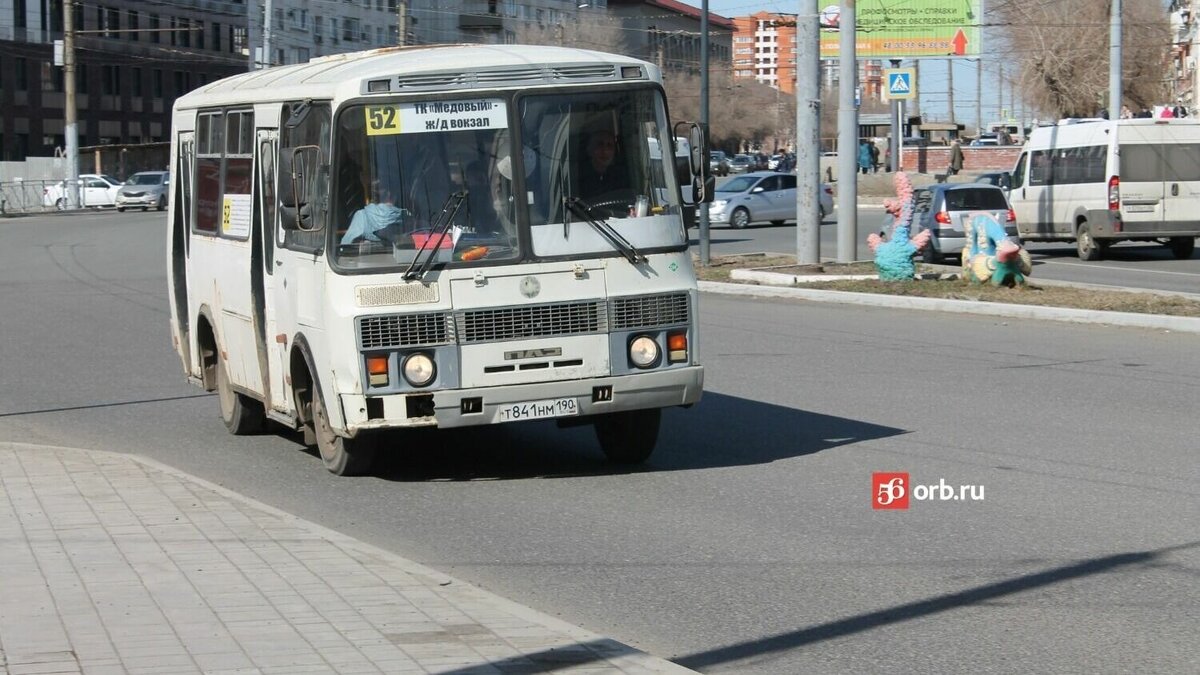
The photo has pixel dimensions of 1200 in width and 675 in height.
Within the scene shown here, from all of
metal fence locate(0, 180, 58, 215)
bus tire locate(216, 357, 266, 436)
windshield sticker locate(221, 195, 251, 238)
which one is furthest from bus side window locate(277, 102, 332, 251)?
metal fence locate(0, 180, 58, 215)

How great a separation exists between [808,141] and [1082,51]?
44060mm

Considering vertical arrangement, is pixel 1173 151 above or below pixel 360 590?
above

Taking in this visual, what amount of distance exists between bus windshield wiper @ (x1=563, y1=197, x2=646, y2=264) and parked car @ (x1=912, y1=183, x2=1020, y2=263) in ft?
69.9

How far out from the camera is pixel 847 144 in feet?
92.6

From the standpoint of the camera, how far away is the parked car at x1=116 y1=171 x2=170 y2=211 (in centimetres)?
6806

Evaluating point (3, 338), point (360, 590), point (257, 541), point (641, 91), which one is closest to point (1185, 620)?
point (360, 590)

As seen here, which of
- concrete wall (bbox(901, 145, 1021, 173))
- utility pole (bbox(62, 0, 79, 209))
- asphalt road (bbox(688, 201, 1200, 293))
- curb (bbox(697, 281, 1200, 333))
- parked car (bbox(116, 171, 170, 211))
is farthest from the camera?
concrete wall (bbox(901, 145, 1021, 173))

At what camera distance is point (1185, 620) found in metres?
6.44

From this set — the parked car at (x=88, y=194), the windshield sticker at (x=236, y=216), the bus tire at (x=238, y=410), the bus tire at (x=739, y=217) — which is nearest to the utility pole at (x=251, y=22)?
the parked car at (x=88, y=194)

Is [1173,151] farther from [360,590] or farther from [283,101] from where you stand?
[360,590]

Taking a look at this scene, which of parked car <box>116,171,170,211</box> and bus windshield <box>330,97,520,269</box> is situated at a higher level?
parked car <box>116,171,170,211</box>

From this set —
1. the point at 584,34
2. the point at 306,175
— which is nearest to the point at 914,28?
the point at 306,175

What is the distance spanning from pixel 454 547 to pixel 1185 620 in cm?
350

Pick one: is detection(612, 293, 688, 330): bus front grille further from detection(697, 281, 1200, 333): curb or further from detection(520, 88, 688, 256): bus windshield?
detection(697, 281, 1200, 333): curb
